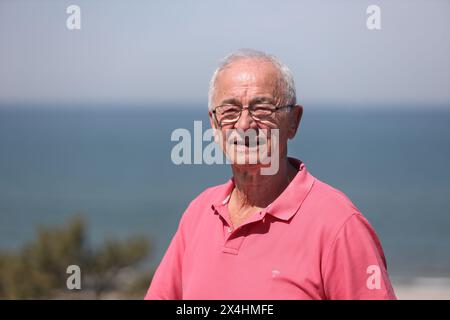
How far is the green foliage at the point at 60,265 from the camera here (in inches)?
289

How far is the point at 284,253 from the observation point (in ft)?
5.72

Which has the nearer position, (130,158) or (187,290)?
(187,290)

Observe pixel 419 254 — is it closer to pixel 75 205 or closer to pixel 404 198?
pixel 404 198

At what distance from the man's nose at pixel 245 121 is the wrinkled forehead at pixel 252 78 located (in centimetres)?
5

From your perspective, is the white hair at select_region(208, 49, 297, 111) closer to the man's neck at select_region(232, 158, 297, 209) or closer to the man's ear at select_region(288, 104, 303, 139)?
the man's ear at select_region(288, 104, 303, 139)

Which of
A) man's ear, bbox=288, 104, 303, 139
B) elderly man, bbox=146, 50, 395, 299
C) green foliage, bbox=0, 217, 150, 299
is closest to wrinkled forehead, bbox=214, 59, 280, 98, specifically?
elderly man, bbox=146, 50, 395, 299

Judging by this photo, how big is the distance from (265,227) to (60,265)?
19.4ft

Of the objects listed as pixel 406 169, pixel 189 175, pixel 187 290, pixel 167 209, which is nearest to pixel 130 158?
pixel 189 175

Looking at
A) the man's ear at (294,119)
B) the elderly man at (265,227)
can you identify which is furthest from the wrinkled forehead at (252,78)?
the man's ear at (294,119)

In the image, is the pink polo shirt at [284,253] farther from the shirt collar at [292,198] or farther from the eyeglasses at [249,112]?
the eyeglasses at [249,112]
